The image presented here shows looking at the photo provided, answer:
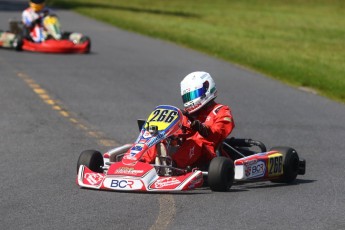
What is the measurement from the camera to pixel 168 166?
9500 millimetres

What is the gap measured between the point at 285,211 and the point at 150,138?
5.24 feet

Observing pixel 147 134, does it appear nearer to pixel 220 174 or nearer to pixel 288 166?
pixel 220 174

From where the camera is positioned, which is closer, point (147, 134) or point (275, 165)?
point (147, 134)

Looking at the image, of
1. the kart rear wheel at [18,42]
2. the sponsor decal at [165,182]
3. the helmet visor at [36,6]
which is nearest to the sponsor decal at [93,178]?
the sponsor decal at [165,182]

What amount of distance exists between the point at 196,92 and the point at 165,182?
1232mm

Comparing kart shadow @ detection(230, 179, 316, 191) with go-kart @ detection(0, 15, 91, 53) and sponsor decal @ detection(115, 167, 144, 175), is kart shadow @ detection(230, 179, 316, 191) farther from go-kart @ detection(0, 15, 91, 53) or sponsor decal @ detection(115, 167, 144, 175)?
go-kart @ detection(0, 15, 91, 53)

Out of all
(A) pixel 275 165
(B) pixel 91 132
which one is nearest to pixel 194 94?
(A) pixel 275 165

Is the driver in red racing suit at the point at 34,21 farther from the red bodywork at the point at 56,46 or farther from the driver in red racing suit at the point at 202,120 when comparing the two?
the driver in red racing suit at the point at 202,120

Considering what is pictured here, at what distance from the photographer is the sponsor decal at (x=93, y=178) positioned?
9.27 metres

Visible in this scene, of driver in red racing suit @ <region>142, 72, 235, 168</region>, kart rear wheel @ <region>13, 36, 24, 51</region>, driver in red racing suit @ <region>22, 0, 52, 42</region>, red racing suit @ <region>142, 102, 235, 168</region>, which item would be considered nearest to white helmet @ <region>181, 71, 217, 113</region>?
driver in red racing suit @ <region>142, 72, 235, 168</region>

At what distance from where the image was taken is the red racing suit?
9.80 metres

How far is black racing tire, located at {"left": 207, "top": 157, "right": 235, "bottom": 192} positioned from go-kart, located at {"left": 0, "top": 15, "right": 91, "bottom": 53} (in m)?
14.5

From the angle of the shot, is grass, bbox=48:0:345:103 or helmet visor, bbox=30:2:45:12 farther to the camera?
helmet visor, bbox=30:2:45:12

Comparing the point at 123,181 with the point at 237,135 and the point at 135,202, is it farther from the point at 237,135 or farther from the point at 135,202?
the point at 237,135
